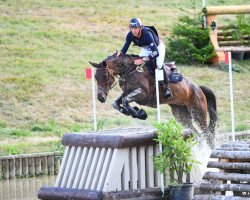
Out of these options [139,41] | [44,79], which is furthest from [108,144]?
[44,79]

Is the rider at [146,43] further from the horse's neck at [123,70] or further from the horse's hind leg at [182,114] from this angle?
the horse's hind leg at [182,114]

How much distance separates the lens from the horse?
16.7 m

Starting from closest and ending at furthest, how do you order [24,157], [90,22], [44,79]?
[24,157], [44,79], [90,22]

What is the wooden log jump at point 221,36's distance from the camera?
93.9 feet

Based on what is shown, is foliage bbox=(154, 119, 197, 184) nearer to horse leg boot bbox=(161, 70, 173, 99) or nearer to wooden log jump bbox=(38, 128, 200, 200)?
wooden log jump bbox=(38, 128, 200, 200)

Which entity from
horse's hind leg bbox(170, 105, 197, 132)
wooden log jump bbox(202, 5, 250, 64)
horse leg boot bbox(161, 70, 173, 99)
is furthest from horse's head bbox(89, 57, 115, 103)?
wooden log jump bbox(202, 5, 250, 64)

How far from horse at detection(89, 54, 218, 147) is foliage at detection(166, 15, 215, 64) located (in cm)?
929

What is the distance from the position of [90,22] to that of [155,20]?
2.06 meters

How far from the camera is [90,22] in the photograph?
31.6 m

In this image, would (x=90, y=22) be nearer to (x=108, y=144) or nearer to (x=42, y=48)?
(x=42, y=48)

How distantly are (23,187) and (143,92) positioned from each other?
262cm

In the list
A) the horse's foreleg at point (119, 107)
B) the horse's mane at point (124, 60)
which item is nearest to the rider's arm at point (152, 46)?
the horse's mane at point (124, 60)

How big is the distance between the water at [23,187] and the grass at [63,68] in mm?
716

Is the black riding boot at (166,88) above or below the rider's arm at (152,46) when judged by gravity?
below
